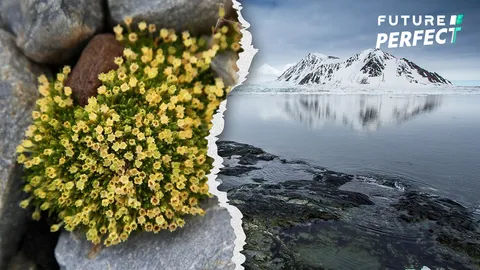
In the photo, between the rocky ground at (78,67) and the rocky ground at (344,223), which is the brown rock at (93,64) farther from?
the rocky ground at (344,223)

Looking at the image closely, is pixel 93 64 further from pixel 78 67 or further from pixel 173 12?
pixel 173 12

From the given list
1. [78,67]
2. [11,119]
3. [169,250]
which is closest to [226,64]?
[78,67]

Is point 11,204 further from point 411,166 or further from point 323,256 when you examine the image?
point 411,166

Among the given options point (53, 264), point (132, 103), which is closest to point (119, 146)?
point (132, 103)

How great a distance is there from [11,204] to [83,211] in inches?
41.1

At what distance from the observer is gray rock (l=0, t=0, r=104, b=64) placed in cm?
363

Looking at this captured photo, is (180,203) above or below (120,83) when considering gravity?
below

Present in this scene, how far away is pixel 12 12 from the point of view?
160 inches

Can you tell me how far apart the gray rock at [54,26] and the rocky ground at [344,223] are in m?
2.54

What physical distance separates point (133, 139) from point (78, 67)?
1.02 meters

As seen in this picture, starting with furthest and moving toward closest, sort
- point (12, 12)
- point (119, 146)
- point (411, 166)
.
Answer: point (411, 166), point (12, 12), point (119, 146)

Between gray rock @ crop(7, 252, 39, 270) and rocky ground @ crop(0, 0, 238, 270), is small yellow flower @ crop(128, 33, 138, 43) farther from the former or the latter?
gray rock @ crop(7, 252, 39, 270)

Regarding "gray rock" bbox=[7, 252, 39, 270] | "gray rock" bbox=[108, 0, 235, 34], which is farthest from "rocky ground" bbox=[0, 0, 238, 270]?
"gray rock" bbox=[7, 252, 39, 270]

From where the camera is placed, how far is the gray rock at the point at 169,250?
3680 millimetres
